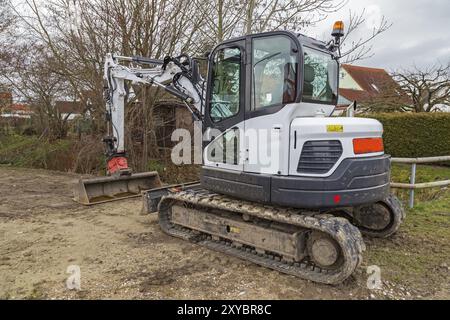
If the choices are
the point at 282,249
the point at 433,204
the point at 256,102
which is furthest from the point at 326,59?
the point at 433,204

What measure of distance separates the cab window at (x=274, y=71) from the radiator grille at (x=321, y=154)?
500 millimetres

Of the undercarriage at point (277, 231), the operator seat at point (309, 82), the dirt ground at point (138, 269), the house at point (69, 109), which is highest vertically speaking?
the house at point (69, 109)

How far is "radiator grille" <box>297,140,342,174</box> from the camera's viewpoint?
3354mm

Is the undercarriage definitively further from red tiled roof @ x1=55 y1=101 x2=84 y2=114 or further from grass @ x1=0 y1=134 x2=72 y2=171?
grass @ x1=0 y1=134 x2=72 y2=171

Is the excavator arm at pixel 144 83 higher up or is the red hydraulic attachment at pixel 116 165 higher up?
the excavator arm at pixel 144 83

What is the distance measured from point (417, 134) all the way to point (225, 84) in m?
9.26

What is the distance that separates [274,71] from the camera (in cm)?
358

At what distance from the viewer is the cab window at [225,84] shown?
3.85m

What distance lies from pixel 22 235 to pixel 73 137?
25.4 feet

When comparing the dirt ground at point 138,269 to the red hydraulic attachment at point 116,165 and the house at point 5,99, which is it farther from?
the house at point 5,99

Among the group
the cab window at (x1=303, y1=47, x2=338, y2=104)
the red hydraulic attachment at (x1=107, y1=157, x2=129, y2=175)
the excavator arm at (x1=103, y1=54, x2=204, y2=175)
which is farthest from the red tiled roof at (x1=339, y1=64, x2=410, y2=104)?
the red hydraulic attachment at (x1=107, y1=157, x2=129, y2=175)

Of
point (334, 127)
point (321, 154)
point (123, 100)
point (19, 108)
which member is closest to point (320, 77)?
point (334, 127)

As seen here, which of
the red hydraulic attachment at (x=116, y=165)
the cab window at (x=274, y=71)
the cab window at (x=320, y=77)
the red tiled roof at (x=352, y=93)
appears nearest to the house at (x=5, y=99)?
the red hydraulic attachment at (x=116, y=165)
